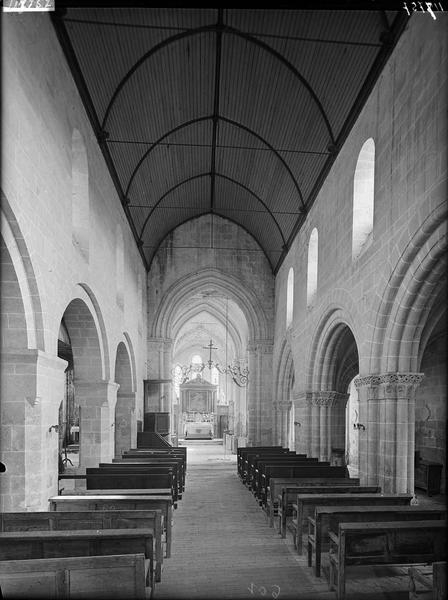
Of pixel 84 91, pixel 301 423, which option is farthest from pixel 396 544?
pixel 301 423

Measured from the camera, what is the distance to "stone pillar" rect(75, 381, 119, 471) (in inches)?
503

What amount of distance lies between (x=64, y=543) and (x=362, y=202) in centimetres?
889

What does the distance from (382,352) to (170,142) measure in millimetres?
9211

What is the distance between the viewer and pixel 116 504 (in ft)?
24.9

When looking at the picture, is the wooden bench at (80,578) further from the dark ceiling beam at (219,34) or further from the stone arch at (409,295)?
the dark ceiling beam at (219,34)

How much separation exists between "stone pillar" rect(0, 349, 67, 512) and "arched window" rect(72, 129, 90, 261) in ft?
12.0

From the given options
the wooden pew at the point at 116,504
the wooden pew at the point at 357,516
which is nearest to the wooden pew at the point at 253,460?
the wooden pew at the point at 116,504

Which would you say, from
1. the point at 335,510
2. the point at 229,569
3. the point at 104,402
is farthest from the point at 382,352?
the point at 104,402

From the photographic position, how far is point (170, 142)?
605 inches

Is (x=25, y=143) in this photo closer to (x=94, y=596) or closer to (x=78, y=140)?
(x=78, y=140)

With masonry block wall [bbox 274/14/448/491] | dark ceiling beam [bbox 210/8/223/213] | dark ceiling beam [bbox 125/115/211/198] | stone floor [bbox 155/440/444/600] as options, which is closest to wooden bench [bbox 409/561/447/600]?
stone floor [bbox 155/440/444/600]

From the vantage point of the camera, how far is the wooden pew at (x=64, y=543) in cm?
536

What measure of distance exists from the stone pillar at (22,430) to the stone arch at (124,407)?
9.42m

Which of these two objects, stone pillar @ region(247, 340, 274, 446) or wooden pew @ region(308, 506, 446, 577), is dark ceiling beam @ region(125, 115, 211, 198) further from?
wooden pew @ region(308, 506, 446, 577)
